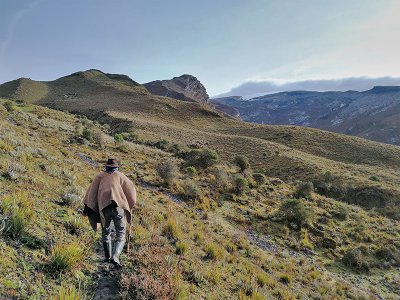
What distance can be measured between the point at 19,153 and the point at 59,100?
299ft

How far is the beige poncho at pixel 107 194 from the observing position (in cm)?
641

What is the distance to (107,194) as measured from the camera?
6.41 metres

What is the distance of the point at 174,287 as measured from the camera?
5855 millimetres

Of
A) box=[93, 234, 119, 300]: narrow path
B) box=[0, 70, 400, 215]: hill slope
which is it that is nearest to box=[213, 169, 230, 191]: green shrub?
box=[0, 70, 400, 215]: hill slope

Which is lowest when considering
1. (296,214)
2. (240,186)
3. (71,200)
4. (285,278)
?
(296,214)

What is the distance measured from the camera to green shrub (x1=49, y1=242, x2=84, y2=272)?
5.45m

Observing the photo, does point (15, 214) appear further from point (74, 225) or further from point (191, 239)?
point (191, 239)

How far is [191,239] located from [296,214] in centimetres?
1070

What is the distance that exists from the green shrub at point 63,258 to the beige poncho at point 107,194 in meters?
0.97

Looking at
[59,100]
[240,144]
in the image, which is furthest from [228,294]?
[59,100]

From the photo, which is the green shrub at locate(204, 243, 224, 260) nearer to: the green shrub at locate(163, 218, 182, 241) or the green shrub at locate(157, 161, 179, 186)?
the green shrub at locate(163, 218, 182, 241)

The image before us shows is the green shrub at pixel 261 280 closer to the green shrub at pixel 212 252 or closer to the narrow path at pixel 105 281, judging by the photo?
the green shrub at pixel 212 252

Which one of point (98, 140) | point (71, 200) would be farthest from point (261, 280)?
point (98, 140)

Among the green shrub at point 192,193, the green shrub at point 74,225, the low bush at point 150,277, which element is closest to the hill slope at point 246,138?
the green shrub at point 192,193
